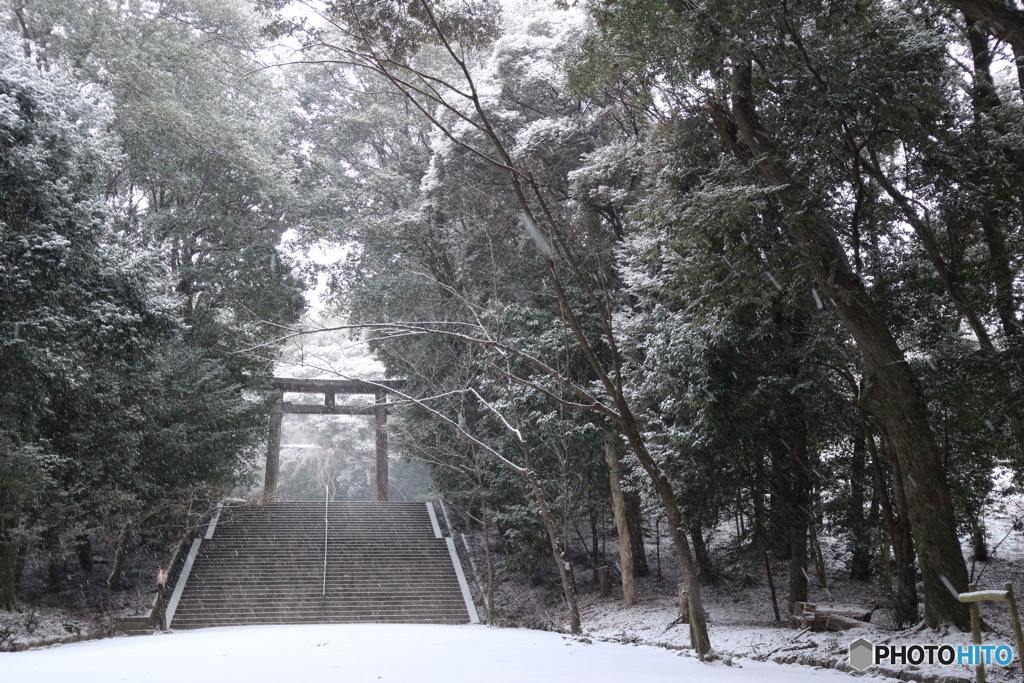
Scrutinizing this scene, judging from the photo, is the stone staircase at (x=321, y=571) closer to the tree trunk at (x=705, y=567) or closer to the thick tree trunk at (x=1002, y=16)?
the tree trunk at (x=705, y=567)

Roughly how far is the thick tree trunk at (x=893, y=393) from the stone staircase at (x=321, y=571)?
959cm

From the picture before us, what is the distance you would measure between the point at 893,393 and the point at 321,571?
1292cm

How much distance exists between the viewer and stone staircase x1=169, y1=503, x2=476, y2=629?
45.7 ft

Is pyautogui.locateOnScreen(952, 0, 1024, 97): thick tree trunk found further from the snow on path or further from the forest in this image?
the snow on path

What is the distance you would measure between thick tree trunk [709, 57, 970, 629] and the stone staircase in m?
9.59

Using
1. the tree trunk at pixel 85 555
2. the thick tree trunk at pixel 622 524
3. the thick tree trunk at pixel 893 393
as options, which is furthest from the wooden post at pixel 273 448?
the thick tree trunk at pixel 893 393

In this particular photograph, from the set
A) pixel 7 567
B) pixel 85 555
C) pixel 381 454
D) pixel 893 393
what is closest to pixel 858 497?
pixel 893 393

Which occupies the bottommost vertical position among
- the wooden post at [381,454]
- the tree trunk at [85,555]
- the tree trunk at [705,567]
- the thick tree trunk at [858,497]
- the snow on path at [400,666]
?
the tree trunk at [705,567]

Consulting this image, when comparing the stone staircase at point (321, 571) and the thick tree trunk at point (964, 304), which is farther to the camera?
the stone staircase at point (321, 571)

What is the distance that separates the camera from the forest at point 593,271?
22.0 ft

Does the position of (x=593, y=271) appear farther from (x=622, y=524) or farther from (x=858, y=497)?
(x=858, y=497)

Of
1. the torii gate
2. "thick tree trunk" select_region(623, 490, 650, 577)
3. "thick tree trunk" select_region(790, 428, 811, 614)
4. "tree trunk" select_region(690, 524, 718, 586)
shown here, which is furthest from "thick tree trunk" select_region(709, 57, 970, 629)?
the torii gate

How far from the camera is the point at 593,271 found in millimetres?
13539

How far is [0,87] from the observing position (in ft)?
31.6
